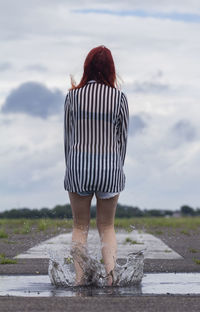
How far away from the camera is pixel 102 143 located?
24.1 ft

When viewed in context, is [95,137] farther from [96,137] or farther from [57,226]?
[57,226]

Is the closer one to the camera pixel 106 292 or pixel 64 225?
pixel 106 292

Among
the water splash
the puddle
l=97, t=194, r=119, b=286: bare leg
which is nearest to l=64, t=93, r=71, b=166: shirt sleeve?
l=97, t=194, r=119, b=286: bare leg

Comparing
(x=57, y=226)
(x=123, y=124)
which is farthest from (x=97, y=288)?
(x=57, y=226)

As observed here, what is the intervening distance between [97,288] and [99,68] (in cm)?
215

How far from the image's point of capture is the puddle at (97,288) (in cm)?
725

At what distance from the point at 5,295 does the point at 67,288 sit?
87 cm

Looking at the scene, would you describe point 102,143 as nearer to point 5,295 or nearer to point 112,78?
point 112,78

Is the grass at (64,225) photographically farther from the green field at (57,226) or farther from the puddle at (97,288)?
the puddle at (97,288)

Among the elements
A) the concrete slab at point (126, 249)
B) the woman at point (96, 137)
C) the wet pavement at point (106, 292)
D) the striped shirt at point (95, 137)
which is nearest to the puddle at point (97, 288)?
the wet pavement at point (106, 292)

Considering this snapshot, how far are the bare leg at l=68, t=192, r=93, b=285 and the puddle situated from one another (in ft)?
0.73

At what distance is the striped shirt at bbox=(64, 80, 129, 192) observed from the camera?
736 centimetres

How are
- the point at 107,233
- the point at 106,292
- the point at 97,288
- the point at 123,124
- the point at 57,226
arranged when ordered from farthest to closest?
the point at 57,226, the point at 107,233, the point at 97,288, the point at 123,124, the point at 106,292

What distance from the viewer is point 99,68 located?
7492 mm
